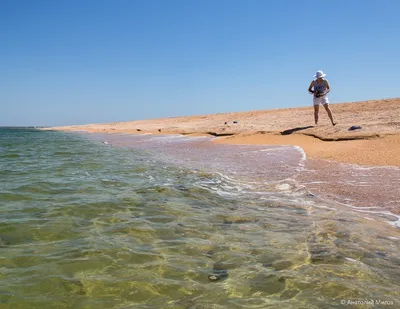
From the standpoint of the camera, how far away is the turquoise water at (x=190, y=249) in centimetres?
197

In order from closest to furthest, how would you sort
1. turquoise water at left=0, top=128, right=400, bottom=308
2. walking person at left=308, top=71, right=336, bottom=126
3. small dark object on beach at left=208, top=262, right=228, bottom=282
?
turquoise water at left=0, top=128, right=400, bottom=308 → small dark object on beach at left=208, top=262, right=228, bottom=282 → walking person at left=308, top=71, right=336, bottom=126

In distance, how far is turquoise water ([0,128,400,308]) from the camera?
1.97 m

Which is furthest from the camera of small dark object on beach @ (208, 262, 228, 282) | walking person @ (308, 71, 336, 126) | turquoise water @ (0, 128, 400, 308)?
walking person @ (308, 71, 336, 126)

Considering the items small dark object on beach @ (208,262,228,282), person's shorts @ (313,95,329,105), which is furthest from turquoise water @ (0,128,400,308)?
person's shorts @ (313,95,329,105)

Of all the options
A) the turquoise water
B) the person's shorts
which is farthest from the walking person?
the turquoise water

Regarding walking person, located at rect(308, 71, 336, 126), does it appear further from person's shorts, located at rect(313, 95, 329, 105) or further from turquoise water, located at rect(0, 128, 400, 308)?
turquoise water, located at rect(0, 128, 400, 308)

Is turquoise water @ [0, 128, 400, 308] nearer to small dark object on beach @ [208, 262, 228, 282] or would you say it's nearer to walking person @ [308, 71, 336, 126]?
small dark object on beach @ [208, 262, 228, 282]

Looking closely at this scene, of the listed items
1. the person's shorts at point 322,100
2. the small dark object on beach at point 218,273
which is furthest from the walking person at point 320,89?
the small dark object on beach at point 218,273

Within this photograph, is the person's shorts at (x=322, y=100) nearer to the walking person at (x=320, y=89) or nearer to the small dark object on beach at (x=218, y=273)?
the walking person at (x=320, y=89)

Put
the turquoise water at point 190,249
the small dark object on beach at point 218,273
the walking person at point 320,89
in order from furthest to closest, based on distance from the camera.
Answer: the walking person at point 320,89 → the small dark object on beach at point 218,273 → the turquoise water at point 190,249

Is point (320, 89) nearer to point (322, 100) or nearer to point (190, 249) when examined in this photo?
point (322, 100)

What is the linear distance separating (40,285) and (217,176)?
423 centimetres

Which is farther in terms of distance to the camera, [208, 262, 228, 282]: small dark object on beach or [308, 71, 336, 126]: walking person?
[308, 71, 336, 126]: walking person

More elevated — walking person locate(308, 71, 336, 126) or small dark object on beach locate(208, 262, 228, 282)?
walking person locate(308, 71, 336, 126)
